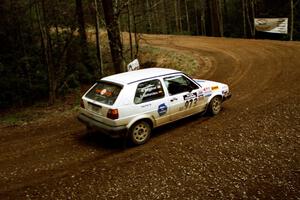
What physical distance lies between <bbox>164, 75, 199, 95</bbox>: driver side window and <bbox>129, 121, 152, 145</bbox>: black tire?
3.81 ft

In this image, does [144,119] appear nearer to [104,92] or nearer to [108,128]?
[108,128]

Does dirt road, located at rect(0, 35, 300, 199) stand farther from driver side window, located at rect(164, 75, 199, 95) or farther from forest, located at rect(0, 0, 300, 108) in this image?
forest, located at rect(0, 0, 300, 108)

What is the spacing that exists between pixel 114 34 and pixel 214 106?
5.61 meters

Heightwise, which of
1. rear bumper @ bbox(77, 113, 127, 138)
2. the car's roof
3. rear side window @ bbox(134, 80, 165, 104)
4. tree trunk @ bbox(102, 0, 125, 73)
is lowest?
rear bumper @ bbox(77, 113, 127, 138)

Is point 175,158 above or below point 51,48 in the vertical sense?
below

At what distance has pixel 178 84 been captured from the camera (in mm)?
8477

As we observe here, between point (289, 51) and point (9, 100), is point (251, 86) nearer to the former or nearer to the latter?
point (289, 51)

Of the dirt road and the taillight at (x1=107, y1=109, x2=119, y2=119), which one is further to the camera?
the taillight at (x1=107, y1=109, x2=119, y2=119)

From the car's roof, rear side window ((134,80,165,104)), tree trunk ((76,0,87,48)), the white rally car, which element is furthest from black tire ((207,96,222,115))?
tree trunk ((76,0,87,48))

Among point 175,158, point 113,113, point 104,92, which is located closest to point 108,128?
point 113,113

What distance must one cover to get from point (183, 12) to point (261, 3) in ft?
51.8

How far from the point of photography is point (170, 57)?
17.8 metres

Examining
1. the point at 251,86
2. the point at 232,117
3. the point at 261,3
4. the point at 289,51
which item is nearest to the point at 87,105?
the point at 232,117

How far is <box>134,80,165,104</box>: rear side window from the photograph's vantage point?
7.60 metres
